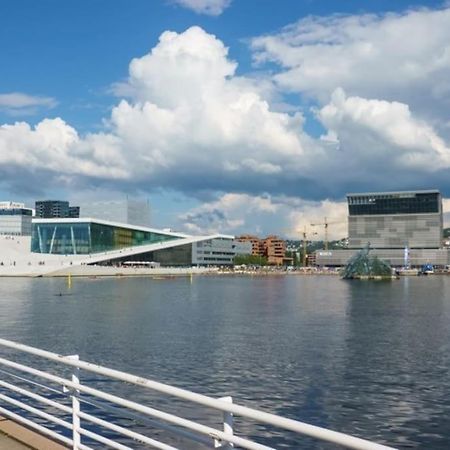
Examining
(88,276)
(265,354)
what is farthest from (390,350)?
(88,276)

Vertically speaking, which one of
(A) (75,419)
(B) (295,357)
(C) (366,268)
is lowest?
(C) (366,268)

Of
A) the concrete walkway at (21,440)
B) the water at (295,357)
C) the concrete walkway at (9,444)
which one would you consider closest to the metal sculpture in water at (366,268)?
the water at (295,357)

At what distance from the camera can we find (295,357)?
92.4ft

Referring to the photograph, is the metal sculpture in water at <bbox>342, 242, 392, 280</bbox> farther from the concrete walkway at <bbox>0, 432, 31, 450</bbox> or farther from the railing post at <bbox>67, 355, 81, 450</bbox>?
the railing post at <bbox>67, 355, 81, 450</bbox>

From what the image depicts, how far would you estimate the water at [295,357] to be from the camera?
703 inches

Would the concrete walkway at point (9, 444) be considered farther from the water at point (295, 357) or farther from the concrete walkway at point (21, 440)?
the water at point (295, 357)

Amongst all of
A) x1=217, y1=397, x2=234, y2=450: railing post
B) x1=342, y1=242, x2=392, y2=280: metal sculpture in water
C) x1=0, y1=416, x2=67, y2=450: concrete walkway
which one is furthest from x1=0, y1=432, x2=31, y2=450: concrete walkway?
x1=342, y1=242, x2=392, y2=280: metal sculpture in water

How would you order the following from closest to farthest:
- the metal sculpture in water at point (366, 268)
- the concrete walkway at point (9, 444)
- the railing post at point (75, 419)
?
the railing post at point (75, 419) < the concrete walkway at point (9, 444) < the metal sculpture in water at point (366, 268)

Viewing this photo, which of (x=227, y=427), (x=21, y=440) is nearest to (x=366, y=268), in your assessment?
(x=21, y=440)

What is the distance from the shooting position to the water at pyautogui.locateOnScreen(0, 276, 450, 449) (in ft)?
58.5

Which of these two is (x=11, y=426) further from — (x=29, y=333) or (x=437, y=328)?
(x=437, y=328)

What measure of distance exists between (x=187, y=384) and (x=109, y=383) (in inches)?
109

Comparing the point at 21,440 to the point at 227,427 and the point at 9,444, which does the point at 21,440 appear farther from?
the point at 227,427

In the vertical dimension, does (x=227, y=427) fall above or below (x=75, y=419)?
above
